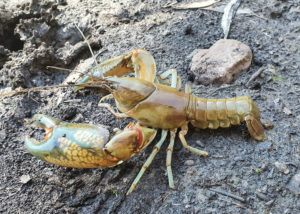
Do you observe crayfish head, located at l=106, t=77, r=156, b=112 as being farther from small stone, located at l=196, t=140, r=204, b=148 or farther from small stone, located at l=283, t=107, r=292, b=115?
small stone, located at l=283, t=107, r=292, b=115

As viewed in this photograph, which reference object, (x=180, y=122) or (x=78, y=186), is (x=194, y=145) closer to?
(x=180, y=122)

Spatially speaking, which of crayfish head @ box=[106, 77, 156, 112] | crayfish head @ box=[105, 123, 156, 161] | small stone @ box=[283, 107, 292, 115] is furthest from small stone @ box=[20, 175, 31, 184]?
small stone @ box=[283, 107, 292, 115]

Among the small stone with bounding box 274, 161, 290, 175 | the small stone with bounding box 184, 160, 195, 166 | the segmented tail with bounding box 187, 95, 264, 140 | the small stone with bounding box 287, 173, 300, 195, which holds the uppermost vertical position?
the segmented tail with bounding box 187, 95, 264, 140

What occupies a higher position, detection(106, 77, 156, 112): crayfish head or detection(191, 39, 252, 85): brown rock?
detection(106, 77, 156, 112): crayfish head

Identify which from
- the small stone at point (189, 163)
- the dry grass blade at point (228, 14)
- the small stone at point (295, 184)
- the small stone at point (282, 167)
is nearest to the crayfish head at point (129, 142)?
the small stone at point (189, 163)

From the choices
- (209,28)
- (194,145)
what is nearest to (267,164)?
(194,145)
